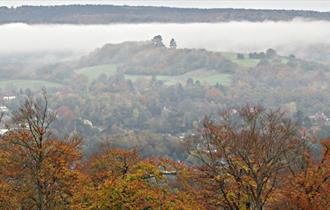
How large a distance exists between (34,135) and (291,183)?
16.9 meters

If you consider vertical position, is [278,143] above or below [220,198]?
above

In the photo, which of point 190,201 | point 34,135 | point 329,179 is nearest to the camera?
point 190,201

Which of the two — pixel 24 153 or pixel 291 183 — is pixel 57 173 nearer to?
pixel 24 153

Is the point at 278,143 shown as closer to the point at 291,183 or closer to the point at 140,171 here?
the point at 291,183

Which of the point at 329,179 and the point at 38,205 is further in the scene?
the point at 329,179

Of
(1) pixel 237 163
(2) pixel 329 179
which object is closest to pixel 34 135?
(1) pixel 237 163

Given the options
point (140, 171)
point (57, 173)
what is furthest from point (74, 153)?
point (140, 171)

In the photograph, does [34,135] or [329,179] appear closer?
[34,135]

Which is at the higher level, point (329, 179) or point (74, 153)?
point (74, 153)

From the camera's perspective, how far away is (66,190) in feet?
121

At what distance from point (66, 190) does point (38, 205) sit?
2172mm

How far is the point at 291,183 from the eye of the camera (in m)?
38.4

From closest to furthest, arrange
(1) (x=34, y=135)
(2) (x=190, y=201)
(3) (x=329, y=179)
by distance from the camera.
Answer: (2) (x=190, y=201)
(1) (x=34, y=135)
(3) (x=329, y=179)

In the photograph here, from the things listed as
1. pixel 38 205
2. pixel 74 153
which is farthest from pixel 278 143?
pixel 38 205
